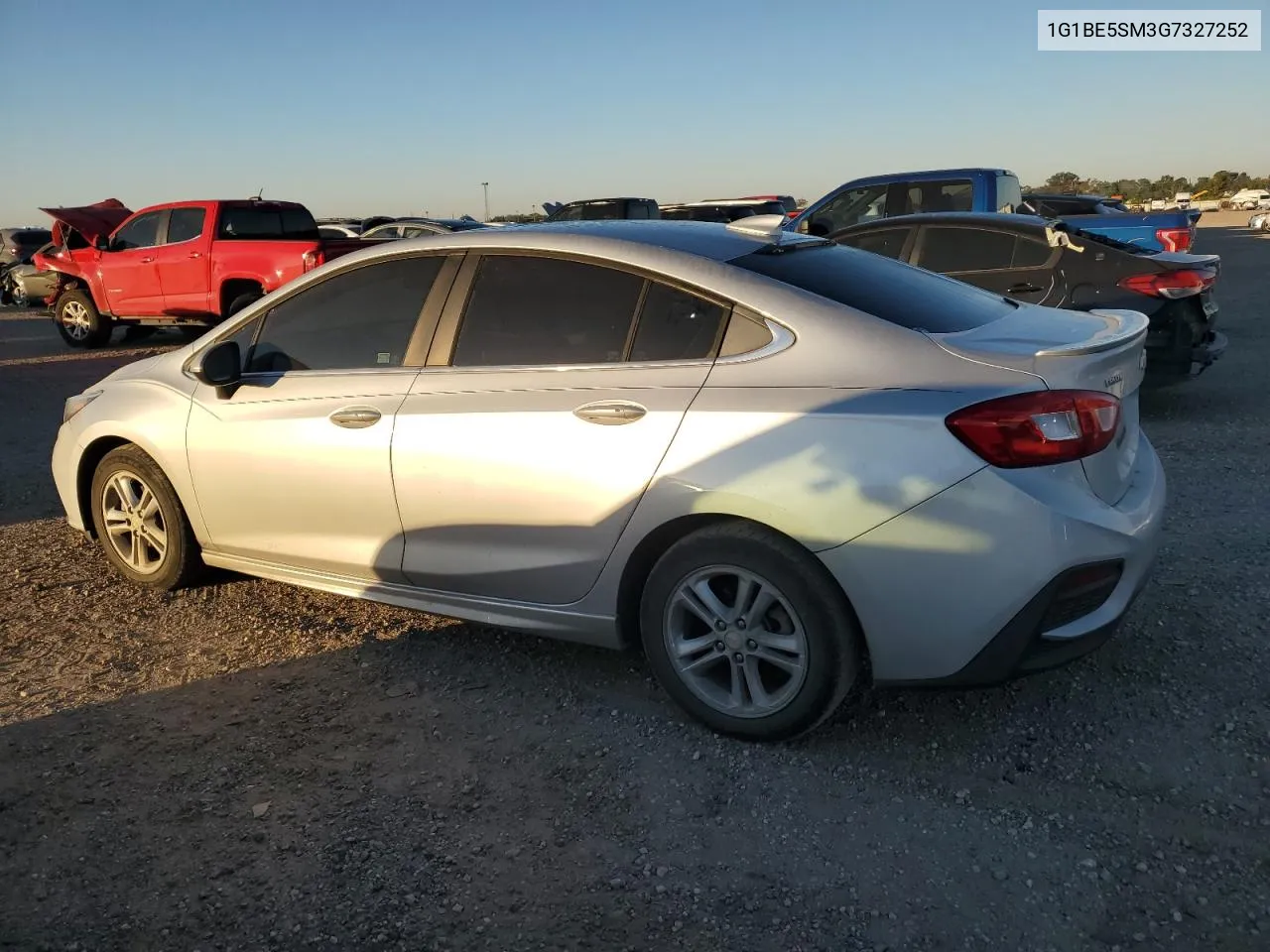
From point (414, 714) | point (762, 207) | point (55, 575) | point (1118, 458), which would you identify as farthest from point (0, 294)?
point (1118, 458)

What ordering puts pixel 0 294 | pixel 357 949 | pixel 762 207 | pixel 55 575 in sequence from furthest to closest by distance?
1. pixel 0 294
2. pixel 762 207
3. pixel 55 575
4. pixel 357 949

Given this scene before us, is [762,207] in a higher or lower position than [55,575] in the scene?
higher

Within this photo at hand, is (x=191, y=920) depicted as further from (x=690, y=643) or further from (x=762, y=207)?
(x=762, y=207)

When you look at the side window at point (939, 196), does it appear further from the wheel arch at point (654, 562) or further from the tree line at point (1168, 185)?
the tree line at point (1168, 185)

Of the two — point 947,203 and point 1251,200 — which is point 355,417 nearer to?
point 947,203

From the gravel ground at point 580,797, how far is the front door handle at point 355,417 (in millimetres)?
944

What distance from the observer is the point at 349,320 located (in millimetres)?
4113

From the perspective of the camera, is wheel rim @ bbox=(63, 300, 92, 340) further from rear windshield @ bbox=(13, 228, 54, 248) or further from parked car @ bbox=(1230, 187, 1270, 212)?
parked car @ bbox=(1230, 187, 1270, 212)

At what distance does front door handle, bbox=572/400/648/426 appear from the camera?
130 inches

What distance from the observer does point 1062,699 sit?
353 cm

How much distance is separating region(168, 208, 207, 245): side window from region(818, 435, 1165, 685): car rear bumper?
12.3m

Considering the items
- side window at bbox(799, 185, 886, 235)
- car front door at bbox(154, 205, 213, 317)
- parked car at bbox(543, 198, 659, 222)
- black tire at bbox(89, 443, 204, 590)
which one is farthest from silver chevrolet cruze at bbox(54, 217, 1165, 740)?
parked car at bbox(543, 198, 659, 222)

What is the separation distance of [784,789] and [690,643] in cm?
54

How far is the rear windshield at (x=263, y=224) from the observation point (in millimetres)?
13094
